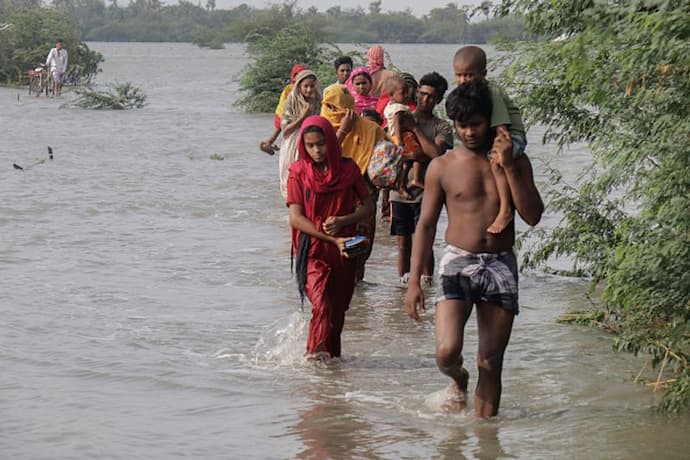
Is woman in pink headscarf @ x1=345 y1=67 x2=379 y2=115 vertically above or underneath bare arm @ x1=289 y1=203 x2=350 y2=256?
above

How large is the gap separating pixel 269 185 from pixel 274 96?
1353cm

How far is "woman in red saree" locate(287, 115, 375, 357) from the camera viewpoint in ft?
→ 25.5

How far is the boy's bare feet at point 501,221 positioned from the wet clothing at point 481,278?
13 centimetres

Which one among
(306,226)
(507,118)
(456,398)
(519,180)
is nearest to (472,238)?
(519,180)

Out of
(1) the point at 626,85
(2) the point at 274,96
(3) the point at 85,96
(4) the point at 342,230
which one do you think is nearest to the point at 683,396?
(1) the point at 626,85

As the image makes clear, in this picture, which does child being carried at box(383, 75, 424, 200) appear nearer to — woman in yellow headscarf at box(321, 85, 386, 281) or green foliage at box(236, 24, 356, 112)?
woman in yellow headscarf at box(321, 85, 386, 281)

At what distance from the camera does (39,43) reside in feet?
139

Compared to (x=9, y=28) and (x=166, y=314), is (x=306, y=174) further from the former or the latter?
(x=9, y=28)

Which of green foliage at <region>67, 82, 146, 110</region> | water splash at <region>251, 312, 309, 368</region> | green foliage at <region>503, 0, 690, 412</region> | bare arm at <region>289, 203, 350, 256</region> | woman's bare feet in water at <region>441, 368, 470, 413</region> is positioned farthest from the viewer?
green foliage at <region>67, 82, 146, 110</region>

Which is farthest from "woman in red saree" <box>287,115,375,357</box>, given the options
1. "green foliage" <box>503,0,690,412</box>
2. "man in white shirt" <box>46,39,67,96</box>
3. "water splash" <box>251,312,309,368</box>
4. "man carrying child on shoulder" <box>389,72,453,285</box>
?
"man in white shirt" <box>46,39,67,96</box>

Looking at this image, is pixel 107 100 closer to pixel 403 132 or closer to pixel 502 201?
pixel 403 132

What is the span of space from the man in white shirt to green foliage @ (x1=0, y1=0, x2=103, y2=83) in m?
2.73

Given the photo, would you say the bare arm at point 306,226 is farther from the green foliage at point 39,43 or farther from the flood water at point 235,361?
the green foliage at point 39,43

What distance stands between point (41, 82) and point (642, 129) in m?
32.7
